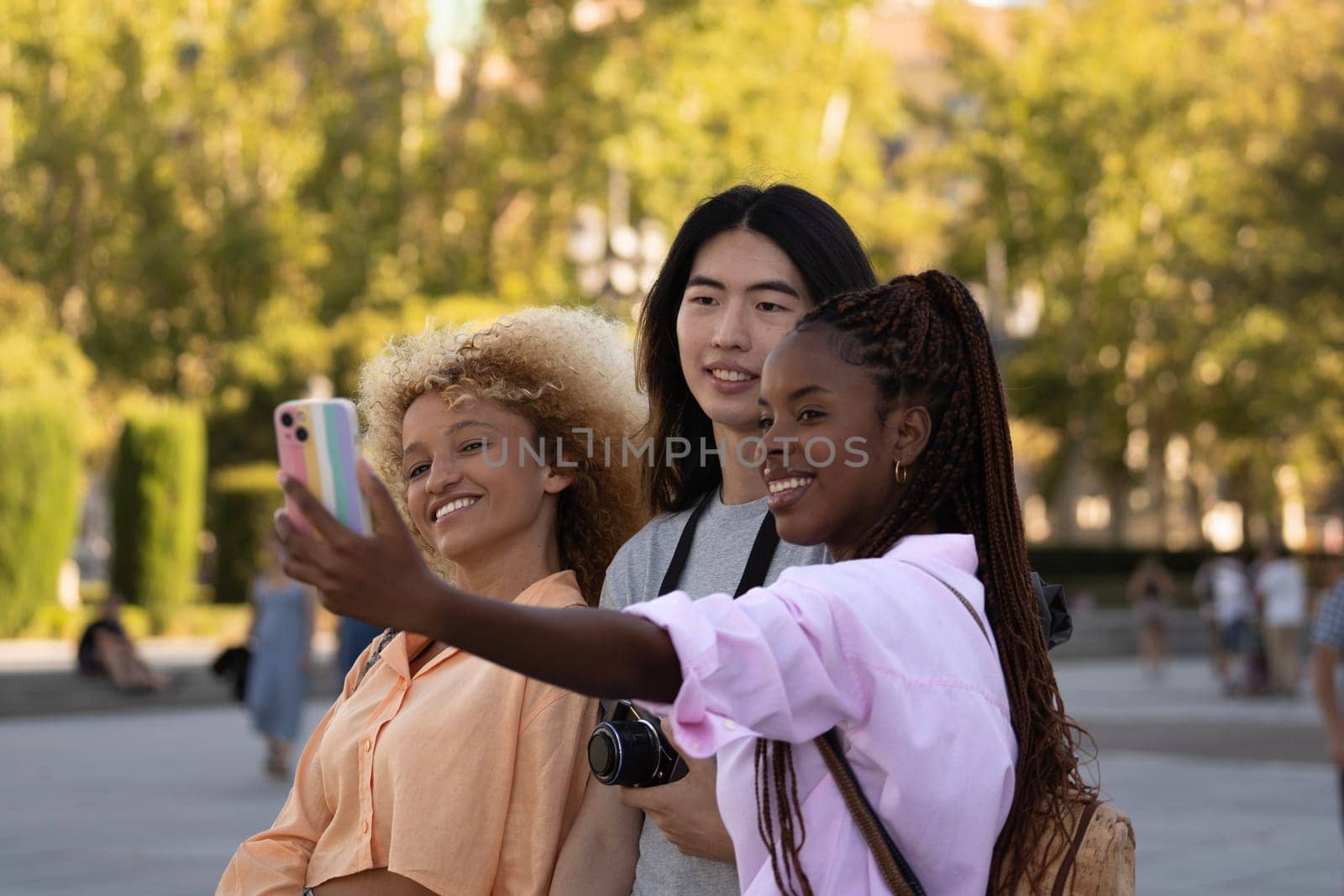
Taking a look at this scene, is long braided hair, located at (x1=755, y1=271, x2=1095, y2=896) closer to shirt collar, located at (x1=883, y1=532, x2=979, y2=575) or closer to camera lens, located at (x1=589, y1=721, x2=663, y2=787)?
shirt collar, located at (x1=883, y1=532, x2=979, y2=575)

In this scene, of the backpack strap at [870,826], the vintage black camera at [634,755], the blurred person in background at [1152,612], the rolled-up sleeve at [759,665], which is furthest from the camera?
the blurred person in background at [1152,612]

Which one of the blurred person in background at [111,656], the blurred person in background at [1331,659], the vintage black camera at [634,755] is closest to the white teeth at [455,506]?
the vintage black camera at [634,755]

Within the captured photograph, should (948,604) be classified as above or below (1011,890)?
above

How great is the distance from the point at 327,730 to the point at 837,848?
1.39 meters

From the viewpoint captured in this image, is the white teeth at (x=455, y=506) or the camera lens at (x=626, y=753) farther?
the white teeth at (x=455, y=506)

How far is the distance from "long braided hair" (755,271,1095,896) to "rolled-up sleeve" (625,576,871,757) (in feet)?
0.45

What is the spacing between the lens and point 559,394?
A: 3.06m

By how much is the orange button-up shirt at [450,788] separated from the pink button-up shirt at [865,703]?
31.1 inches

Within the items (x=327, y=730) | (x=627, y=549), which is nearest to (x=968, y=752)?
(x=627, y=549)

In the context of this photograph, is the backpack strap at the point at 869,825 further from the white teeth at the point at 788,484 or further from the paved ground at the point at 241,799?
the paved ground at the point at 241,799

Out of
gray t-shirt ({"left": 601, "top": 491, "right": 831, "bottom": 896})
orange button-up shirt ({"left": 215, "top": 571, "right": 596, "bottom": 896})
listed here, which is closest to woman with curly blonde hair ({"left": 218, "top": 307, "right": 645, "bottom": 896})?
orange button-up shirt ({"left": 215, "top": 571, "right": 596, "bottom": 896})

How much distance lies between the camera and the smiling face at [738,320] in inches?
108

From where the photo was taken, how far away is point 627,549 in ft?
9.41

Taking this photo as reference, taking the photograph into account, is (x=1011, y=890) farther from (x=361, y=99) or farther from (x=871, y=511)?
(x=361, y=99)
